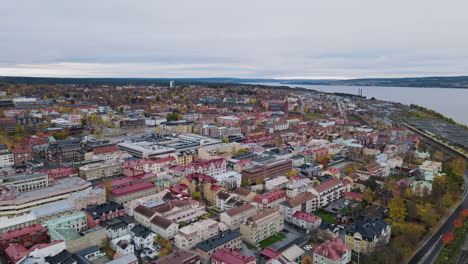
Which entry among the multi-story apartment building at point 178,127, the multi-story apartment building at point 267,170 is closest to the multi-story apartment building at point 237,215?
the multi-story apartment building at point 267,170

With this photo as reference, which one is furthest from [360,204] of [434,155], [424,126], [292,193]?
[424,126]

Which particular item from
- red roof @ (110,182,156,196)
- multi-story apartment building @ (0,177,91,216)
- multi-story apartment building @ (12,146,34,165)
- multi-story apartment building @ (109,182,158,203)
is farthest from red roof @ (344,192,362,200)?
multi-story apartment building @ (12,146,34,165)

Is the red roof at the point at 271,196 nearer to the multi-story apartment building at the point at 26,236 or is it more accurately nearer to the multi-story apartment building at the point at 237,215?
the multi-story apartment building at the point at 237,215

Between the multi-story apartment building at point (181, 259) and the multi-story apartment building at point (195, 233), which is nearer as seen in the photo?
the multi-story apartment building at point (181, 259)

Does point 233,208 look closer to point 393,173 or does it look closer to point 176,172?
point 176,172

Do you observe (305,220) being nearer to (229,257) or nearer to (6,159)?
(229,257)
